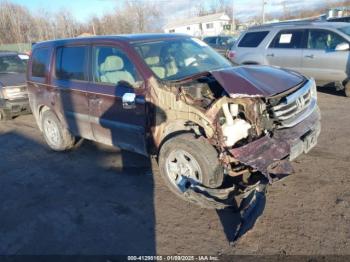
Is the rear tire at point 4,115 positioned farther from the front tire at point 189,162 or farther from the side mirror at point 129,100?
the front tire at point 189,162

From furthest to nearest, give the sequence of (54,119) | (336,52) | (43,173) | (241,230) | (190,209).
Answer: (336,52), (54,119), (43,173), (190,209), (241,230)

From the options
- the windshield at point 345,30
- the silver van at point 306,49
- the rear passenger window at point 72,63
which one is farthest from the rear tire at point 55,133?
the windshield at point 345,30

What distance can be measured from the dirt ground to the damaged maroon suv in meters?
0.36

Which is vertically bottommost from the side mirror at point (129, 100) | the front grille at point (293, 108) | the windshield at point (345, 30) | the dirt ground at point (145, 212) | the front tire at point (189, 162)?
the dirt ground at point (145, 212)

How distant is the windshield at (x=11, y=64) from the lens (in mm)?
9619

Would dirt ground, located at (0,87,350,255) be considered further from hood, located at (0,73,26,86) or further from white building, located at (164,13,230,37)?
white building, located at (164,13,230,37)

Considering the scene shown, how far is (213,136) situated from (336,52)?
613cm

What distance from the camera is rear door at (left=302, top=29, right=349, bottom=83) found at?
26.2 feet

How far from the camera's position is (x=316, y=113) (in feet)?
14.0

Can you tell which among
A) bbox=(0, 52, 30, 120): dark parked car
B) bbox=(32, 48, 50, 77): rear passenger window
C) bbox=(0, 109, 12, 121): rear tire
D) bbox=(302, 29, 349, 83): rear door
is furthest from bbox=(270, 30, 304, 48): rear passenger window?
bbox=(0, 109, 12, 121): rear tire

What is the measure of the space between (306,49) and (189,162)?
6.41 meters

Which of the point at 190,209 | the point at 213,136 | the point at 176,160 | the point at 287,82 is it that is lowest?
the point at 190,209

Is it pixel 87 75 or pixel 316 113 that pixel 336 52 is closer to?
pixel 316 113

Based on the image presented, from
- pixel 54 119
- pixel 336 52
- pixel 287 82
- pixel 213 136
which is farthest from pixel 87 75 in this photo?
pixel 336 52
